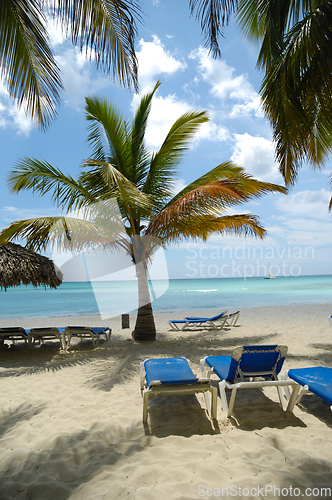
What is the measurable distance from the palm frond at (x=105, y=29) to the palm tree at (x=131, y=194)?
9.71ft

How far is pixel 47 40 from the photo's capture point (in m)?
3.08

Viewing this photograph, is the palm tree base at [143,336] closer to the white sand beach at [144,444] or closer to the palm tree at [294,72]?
the white sand beach at [144,444]

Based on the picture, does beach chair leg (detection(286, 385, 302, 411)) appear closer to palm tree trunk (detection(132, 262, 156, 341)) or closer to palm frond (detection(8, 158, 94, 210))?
palm tree trunk (detection(132, 262, 156, 341))

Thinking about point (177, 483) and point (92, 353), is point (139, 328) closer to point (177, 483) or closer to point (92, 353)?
point (92, 353)

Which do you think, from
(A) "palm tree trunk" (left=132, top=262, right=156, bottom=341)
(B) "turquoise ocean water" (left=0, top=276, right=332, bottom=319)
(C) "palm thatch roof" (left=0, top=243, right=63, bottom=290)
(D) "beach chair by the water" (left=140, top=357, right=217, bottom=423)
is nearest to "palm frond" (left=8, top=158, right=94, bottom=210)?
(C) "palm thatch roof" (left=0, top=243, right=63, bottom=290)

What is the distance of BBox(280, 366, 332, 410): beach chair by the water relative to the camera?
2754 millimetres

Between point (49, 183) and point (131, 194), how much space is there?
7.66 feet

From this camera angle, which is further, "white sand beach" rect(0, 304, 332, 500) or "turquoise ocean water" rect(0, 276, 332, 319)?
"turquoise ocean water" rect(0, 276, 332, 319)

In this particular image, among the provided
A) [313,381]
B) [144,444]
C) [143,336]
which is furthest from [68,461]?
[143,336]

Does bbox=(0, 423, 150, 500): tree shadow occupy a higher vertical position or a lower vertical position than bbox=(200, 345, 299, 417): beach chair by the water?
lower

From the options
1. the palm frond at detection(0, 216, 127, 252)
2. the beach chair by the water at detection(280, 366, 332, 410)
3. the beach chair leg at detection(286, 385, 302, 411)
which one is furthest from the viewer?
the palm frond at detection(0, 216, 127, 252)

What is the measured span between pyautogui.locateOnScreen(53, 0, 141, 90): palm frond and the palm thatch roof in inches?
186

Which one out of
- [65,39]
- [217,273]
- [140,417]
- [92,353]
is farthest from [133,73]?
[217,273]

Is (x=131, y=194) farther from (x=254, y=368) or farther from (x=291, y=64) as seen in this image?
(x=254, y=368)
